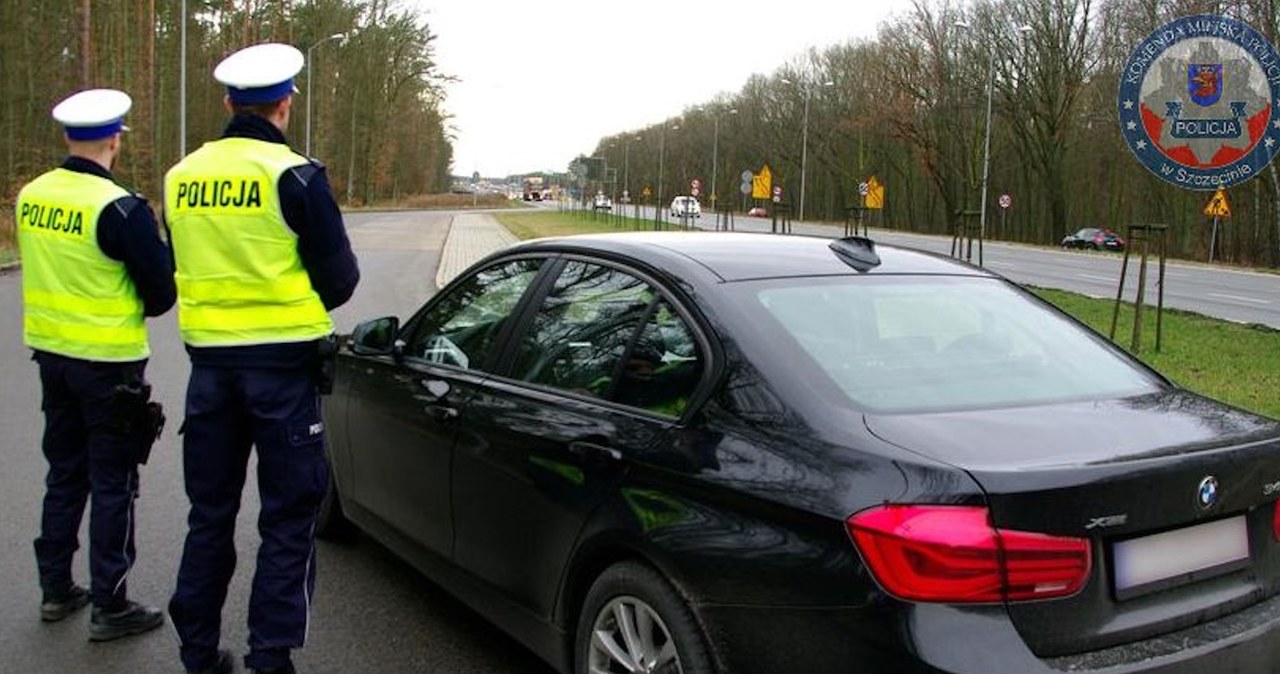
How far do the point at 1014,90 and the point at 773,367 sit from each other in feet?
203

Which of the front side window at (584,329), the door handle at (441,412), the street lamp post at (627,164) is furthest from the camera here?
the street lamp post at (627,164)

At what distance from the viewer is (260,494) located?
3.25m

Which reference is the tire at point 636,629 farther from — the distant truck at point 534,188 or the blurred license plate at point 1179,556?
the distant truck at point 534,188

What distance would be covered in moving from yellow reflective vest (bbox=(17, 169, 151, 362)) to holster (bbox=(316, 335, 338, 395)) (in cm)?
101

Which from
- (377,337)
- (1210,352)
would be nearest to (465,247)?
(1210,352)

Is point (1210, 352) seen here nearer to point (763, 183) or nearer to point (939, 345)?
point (939, 345)

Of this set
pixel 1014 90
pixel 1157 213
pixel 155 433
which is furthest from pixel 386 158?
pixel 155 433

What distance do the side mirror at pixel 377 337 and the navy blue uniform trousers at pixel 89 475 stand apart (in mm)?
867

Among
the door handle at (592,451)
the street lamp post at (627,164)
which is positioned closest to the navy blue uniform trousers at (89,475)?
the door handle at (592,451)

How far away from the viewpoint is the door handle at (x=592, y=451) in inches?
114

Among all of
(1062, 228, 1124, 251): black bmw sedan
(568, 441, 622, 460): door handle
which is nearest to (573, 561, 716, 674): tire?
(568, 441, 622, 460): door handle

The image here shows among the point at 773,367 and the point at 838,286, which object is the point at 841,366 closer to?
the point at 773,367

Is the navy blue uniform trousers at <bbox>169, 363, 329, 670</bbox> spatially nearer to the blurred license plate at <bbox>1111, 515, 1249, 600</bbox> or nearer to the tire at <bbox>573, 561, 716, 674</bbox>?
the tire at <bbox>573, 561, 716, 674</bbox>

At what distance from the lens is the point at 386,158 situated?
77.4 metres
